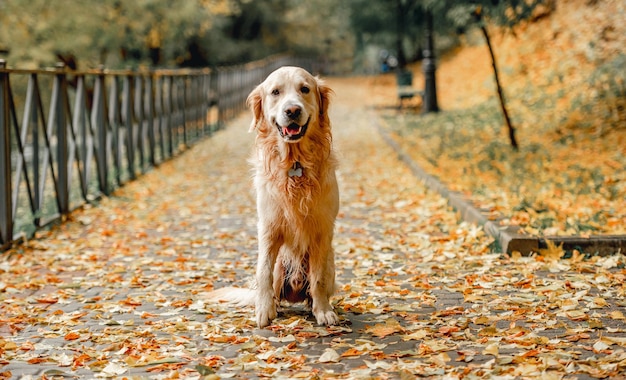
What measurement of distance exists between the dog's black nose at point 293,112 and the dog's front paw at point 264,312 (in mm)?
1205

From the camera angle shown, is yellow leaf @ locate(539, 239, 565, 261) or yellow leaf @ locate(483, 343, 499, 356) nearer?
yellow leaf @ locate(483, 343, 499, 356)

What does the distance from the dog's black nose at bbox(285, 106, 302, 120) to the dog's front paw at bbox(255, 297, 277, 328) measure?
1.20 m

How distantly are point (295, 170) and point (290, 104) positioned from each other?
0.48m

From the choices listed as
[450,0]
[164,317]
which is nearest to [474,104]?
[450,0]

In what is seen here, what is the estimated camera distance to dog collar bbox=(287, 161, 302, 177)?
193 inches

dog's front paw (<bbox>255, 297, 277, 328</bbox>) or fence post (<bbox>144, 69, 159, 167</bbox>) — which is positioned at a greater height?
fence post (<bbox>144, 69, 159, 167</bbox>)

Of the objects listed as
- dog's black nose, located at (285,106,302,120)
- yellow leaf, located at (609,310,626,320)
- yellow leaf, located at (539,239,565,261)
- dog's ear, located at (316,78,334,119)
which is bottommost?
yellow leaf, located at (609,310,626,320)

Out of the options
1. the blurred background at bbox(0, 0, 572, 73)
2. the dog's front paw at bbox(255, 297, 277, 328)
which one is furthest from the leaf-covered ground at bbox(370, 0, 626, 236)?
the dog's front paw at bbox(255, 297, 277, 328)

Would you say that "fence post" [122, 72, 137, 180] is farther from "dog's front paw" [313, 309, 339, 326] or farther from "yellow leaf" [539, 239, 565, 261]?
"dog's front paw" [313, 309, 339, 326]

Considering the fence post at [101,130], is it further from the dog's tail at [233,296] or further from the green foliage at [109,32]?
the green foliage at [109,32]

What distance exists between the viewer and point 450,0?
1359 cm

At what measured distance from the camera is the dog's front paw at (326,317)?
4879mm

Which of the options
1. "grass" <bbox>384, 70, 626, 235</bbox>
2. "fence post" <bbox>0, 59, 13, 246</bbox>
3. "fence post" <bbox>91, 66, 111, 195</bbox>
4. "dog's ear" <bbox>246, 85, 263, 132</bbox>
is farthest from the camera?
"fence post" <bbox>91, 66, 111, 195</bbox>

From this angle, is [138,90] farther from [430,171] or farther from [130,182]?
[430,171]
